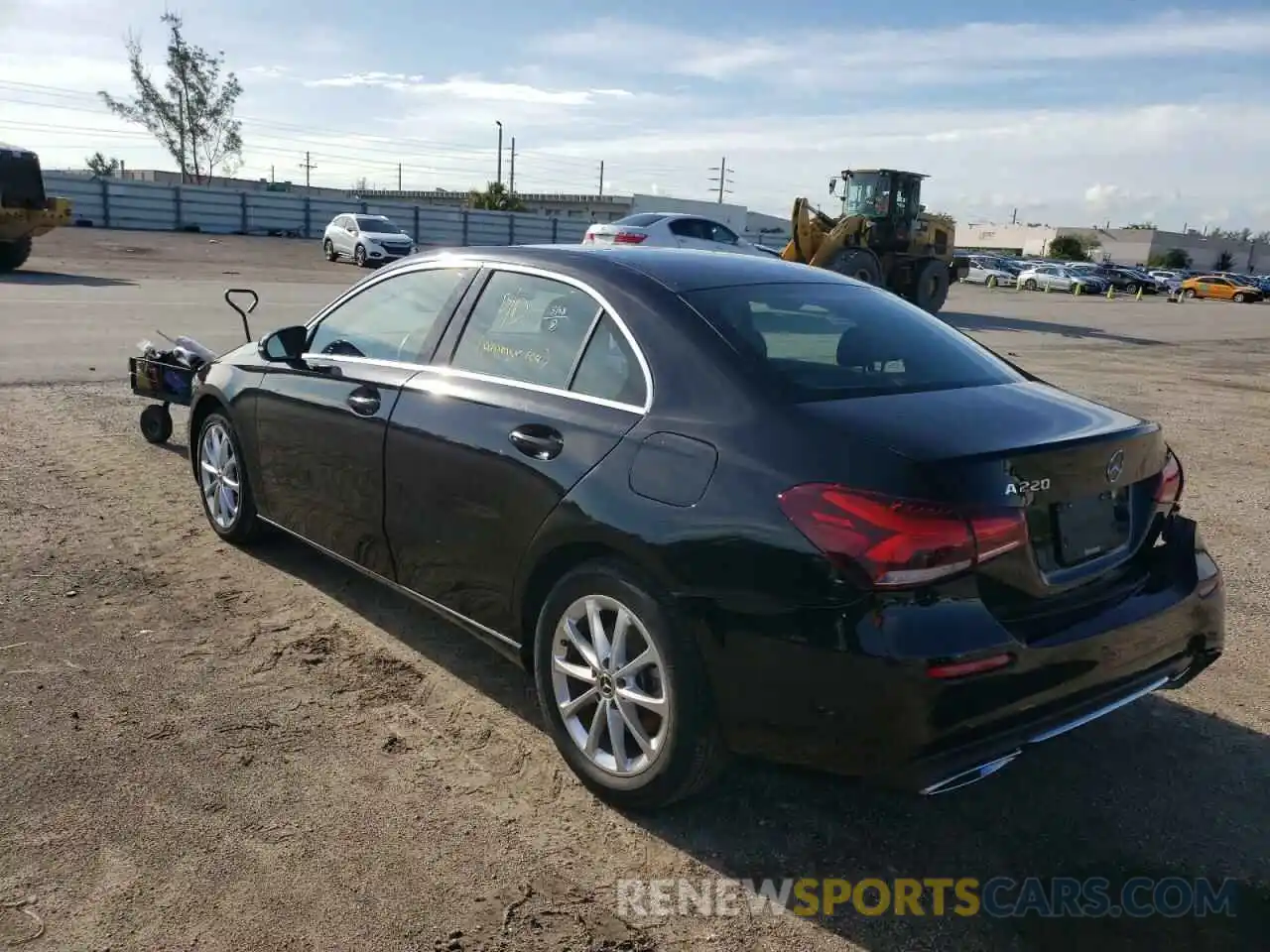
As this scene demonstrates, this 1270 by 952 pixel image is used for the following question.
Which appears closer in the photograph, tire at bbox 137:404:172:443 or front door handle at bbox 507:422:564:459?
front door handle at bbox 507:422:564:459

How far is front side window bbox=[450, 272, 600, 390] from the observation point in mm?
3566

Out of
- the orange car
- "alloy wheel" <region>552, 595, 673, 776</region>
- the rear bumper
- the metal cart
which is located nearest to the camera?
the rear bumper

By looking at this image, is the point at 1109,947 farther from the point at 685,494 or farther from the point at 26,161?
the point at 26,161

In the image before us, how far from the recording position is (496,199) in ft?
247

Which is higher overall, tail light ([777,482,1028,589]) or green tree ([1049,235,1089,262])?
green tree ([1049,235,1089,262])

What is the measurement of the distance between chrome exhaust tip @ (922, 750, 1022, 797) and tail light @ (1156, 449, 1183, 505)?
1.09 metres

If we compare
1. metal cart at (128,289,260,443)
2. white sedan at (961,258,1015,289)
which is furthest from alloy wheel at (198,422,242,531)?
white sedan at (961,258,1015,289)

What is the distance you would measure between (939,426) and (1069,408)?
0.67m

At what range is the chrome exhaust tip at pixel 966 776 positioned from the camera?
8.75 ft

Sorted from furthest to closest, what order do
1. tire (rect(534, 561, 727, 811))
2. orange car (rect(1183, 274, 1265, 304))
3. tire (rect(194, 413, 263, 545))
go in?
orange car (rect(1183, 274, 1265, 304))
tire (rect(194, 413, 263, 545))
tire (rect(534, 561, 727, 811))

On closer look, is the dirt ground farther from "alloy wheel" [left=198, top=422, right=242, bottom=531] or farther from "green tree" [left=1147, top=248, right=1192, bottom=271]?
"green tree" [left=1147, top=248, right=1192, bottom=271]

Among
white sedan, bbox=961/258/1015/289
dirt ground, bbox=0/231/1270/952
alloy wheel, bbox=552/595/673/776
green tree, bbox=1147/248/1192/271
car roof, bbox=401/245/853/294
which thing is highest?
green tree, bbox=1147/248/1192/271

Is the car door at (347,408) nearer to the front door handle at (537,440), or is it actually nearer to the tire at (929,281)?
the front door handle at (537,440)

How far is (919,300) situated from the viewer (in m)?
23.2
